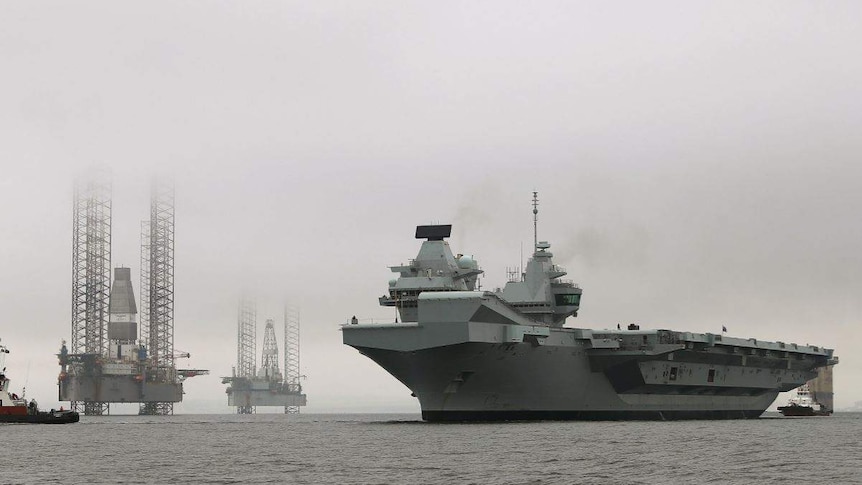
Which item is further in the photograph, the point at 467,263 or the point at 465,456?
the point at 467,263

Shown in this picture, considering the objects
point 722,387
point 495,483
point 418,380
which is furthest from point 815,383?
point 495,483

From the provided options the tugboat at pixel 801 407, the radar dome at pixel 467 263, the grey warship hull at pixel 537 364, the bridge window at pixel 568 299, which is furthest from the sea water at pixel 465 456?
the tugboat at pixel 801 407

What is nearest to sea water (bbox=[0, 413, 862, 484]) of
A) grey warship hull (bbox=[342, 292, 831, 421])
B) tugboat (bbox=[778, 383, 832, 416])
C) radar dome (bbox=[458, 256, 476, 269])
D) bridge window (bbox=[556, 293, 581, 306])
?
grey warship hull (bbox=[342, 292, 831, 421])

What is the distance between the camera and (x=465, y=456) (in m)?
41.1

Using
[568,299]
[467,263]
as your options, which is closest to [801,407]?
[568,299]

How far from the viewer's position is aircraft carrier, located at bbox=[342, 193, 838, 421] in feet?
188

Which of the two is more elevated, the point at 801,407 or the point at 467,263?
the point at 467,263

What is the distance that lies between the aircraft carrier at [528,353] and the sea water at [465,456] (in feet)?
6.67

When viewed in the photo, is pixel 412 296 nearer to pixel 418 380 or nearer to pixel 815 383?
pixel 418 380

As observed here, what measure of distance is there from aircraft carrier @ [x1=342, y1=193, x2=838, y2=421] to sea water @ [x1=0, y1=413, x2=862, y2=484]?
6.67 ft

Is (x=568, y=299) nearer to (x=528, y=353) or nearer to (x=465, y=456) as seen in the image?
(x=528, y=353)

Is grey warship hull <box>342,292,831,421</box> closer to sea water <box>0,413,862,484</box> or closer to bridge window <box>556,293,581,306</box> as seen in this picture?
sea water <box>0,413,862,484</box>

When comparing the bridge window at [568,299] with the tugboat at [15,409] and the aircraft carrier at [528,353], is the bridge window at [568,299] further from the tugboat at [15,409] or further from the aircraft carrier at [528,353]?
the tugboat at [15,409]

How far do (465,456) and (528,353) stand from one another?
19.1 m
